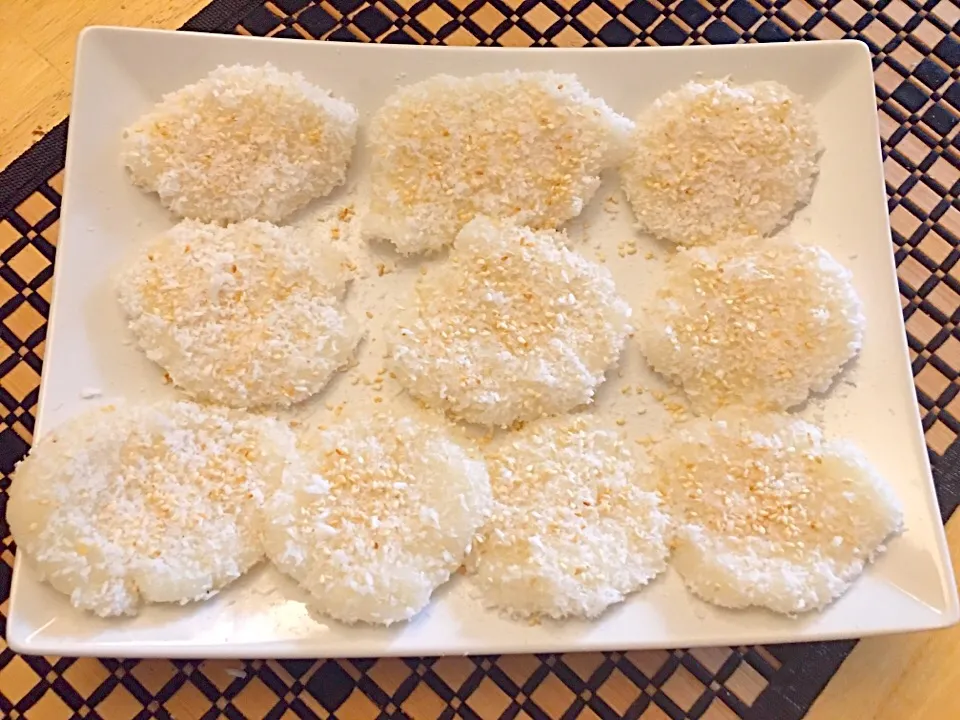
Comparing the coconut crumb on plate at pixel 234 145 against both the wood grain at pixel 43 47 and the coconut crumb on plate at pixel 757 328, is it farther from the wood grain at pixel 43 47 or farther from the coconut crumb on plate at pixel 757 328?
the coconut crumb on plate at pixel 757 328

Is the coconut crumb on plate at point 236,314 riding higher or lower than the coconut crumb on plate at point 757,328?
higher

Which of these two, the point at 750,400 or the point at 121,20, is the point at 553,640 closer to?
the point at 750,400

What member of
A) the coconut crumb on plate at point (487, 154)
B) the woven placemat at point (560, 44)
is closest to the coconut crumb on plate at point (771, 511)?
the woven placemat at point (560, 44)

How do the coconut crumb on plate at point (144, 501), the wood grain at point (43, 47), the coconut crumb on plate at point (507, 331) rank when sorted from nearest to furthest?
the coconut crumb on plate at point (144, 501) → the coconut crumb on plate at point (507, 331) → the wood grain at point (43, 47)

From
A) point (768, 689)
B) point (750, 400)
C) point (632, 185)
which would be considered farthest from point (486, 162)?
point (768, 689)

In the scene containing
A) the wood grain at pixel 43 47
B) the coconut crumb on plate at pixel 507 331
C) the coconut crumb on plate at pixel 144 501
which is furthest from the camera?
the wood grain at pixel 43 47

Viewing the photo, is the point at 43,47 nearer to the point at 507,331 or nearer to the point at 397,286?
the point at 397,286

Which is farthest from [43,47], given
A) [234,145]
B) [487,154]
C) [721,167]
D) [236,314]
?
[721,167]
